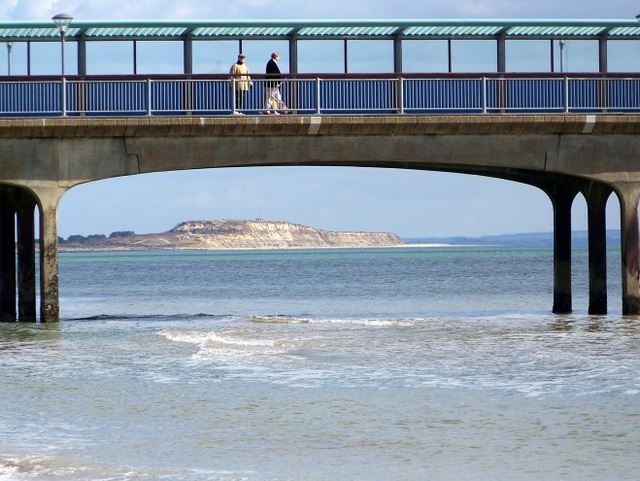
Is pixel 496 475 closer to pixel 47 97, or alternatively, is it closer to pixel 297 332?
pixel 297 332

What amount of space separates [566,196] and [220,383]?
15.4 metres

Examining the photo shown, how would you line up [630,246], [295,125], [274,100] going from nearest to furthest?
[295,125]
[274,100]
[630,246]

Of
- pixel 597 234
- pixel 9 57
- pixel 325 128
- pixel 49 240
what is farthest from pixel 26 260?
pixel 597 234

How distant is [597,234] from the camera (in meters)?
29.8

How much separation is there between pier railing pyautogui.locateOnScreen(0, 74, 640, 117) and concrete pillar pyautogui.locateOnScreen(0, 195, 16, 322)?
4875 mm

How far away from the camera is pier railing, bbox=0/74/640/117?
26828 millimetres

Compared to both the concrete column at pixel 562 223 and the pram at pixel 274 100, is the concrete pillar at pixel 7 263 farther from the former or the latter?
the concrete column at pixel 562 223

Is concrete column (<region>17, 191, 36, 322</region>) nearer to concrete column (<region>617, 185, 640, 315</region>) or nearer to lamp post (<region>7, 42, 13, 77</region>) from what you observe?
lamp post (<region>7, 42, 13, 77</region>)

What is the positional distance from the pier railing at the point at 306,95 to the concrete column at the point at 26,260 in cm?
414

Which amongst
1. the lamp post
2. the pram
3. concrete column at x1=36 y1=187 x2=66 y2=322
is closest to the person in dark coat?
the pram

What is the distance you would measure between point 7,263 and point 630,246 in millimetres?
14671

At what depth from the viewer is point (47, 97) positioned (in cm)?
2692

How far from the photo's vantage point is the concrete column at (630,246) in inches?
1072

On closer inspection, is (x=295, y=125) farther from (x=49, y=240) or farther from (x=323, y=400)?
(x=323, y=400)
